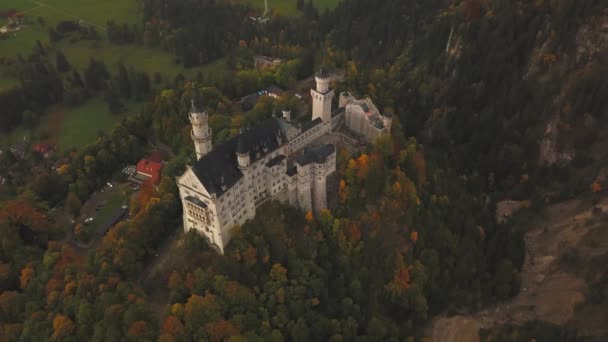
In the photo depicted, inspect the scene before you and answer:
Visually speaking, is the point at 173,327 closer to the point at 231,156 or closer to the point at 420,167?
the point at 231,156

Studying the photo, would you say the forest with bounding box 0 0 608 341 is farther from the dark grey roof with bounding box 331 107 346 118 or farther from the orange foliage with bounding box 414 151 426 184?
the dark grey roof with bounding box 331 107 346 118

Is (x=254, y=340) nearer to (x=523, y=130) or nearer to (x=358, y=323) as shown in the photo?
(x=358, y=323)

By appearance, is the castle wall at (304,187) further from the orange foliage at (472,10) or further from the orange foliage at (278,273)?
the orange foliage at (472,10)

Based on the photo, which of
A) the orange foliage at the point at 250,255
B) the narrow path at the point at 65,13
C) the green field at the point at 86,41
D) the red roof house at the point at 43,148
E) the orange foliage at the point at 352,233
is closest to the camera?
the orange foliage at the point at 250,255

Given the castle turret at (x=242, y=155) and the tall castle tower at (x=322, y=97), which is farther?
the tall castle tower at (x=322, y=97)

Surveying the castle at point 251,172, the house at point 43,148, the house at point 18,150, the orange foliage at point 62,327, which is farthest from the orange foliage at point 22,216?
the house at point 18,150

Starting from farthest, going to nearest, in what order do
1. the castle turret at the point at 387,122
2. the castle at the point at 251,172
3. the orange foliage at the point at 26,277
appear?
A: the castle turret at the point at 387,122
the orange foliage at the point at 26,277
the castle at the point at 251,172
